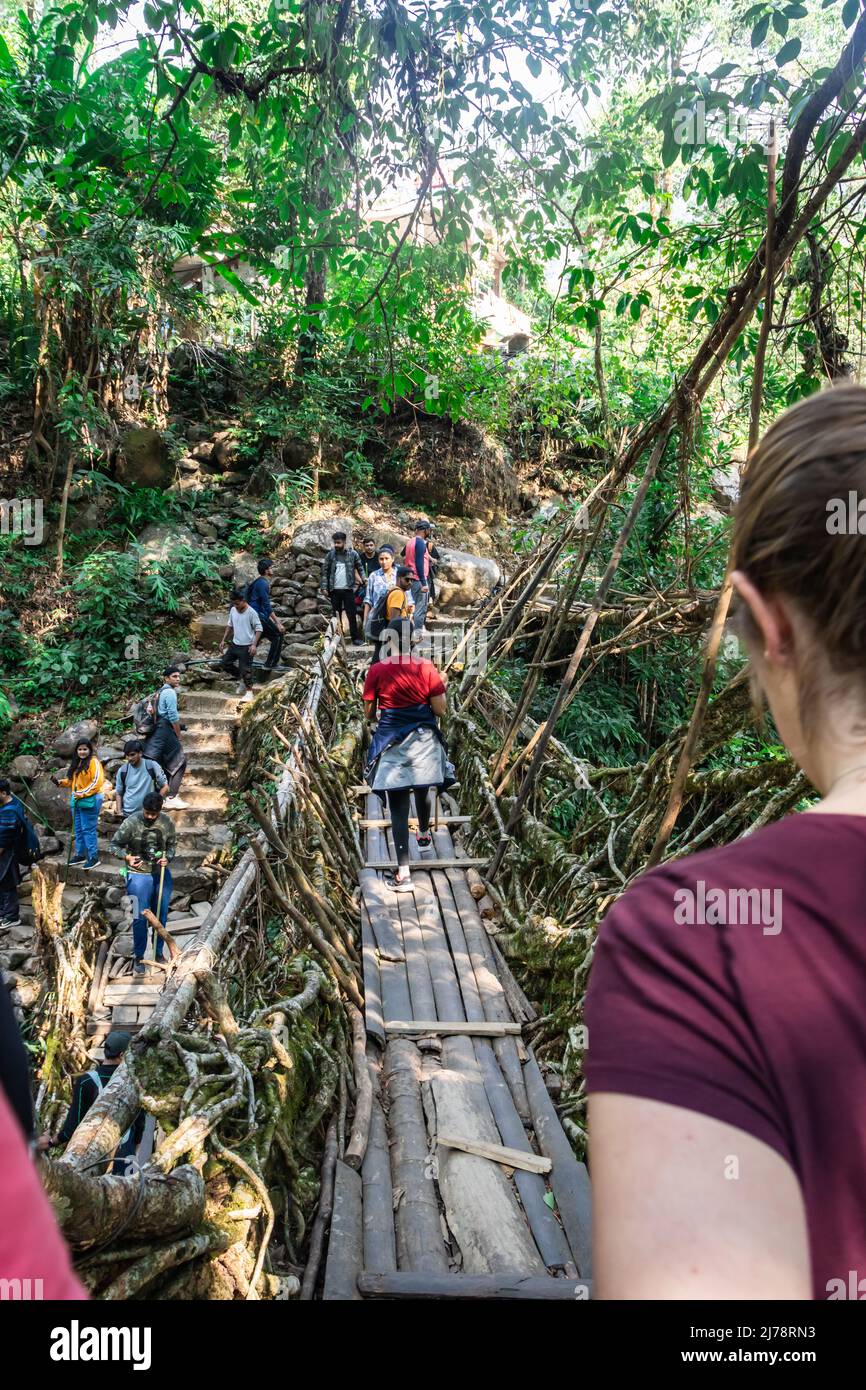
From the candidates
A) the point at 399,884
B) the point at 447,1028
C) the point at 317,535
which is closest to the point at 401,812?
the point at 399,884

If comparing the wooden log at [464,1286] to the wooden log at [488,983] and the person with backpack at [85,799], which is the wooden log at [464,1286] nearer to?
the wooden log at [488,983]

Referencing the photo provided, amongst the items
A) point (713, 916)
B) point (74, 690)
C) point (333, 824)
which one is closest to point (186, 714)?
point (74, 690)

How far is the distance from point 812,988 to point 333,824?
17.4 feet

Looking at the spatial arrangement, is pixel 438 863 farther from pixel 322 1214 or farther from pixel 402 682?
pixel 322 1214

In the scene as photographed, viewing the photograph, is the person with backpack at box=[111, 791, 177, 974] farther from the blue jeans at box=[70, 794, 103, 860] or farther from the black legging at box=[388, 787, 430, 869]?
the black legging at box=[388, 787, 430, 869]

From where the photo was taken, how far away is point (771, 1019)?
0.50 m

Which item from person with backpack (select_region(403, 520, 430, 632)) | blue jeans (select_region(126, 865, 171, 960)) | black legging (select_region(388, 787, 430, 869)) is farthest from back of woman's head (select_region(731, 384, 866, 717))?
person with backpack (select_region(403, 520, 430, 632))

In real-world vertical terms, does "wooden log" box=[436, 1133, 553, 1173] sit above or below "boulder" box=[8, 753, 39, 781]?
below

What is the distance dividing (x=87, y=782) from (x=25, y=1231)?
25.2ft

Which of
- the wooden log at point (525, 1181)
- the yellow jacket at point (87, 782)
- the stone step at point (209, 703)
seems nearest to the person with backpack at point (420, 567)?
the stone step at point (209, 703)

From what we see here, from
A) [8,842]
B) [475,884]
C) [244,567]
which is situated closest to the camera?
[475,884]

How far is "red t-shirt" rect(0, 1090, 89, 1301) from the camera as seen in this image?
401 mm

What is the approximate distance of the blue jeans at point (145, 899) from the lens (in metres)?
6.14

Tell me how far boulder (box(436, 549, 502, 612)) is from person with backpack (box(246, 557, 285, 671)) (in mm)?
3175
